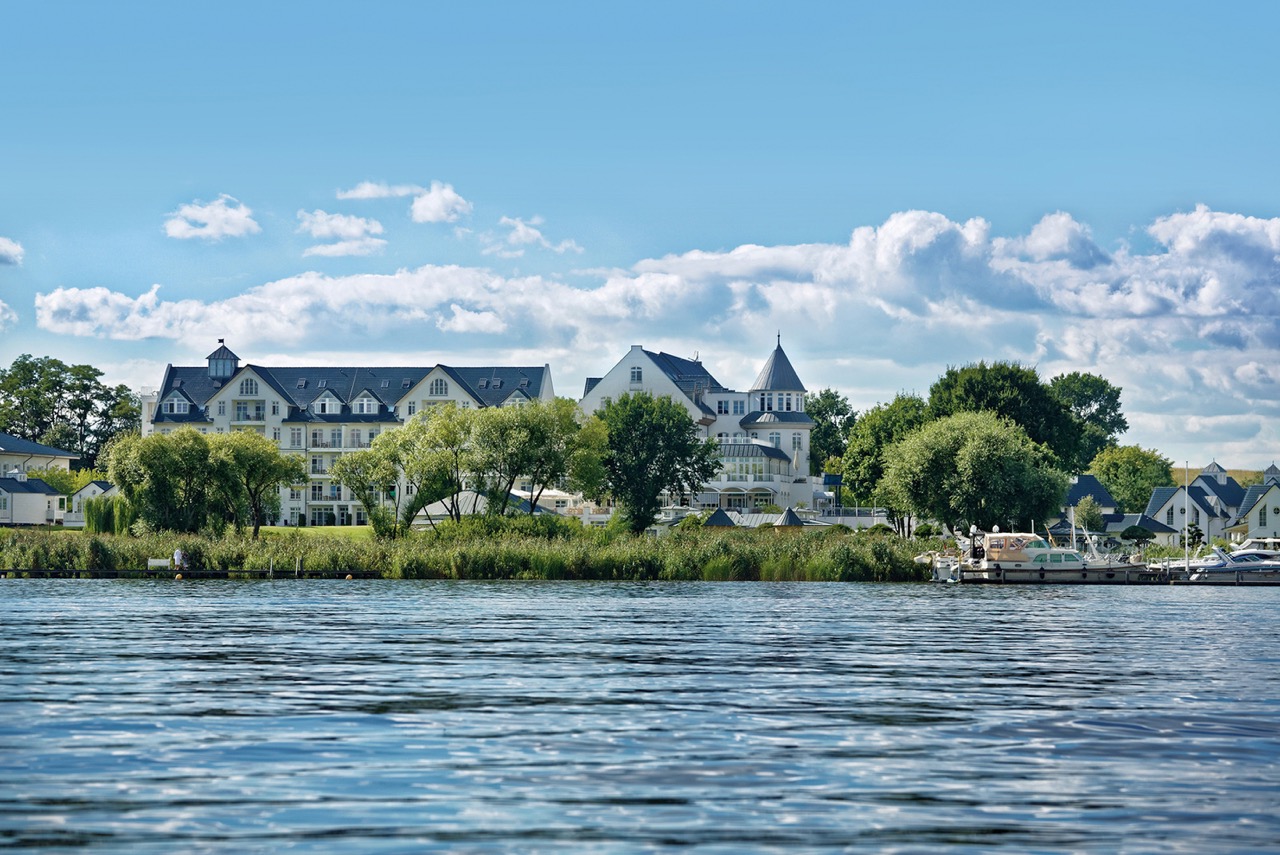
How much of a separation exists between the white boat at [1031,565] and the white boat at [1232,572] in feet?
21.0

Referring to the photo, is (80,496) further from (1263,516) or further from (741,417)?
(1263,516)

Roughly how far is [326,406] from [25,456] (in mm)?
32467

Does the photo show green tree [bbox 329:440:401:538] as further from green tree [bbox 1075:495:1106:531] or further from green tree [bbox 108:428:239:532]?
green tree [bbox 1075:495:1106:531]

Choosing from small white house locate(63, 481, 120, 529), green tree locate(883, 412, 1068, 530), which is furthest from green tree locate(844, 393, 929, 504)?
small white house locate(63, 481, 120, 529)

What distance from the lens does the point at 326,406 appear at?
158 metres

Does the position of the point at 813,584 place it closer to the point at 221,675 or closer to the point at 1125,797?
the point at 221,675

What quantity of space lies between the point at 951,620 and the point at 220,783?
115 feet

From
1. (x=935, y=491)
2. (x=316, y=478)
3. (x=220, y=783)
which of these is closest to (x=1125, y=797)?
(x=220, y=783)

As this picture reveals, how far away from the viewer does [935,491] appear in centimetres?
9788

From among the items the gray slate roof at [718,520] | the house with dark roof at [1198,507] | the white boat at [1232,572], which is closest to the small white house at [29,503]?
the gray slate roof at [718,520]

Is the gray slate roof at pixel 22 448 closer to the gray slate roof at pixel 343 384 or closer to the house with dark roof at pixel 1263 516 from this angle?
the gray slate roof at pixel 343 384

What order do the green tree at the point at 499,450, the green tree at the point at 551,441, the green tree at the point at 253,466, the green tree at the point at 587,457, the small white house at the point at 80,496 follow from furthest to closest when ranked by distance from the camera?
1. the small white house at the point at 80,496
2. the green tree at the point at 587,457
3. the green tree at the point at 551,441
4. the green tree at the point at 499,450
5. the green tree at the point at 253,466

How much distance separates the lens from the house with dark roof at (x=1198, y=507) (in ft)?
547

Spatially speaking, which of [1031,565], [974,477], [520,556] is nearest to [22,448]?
[520,556]
